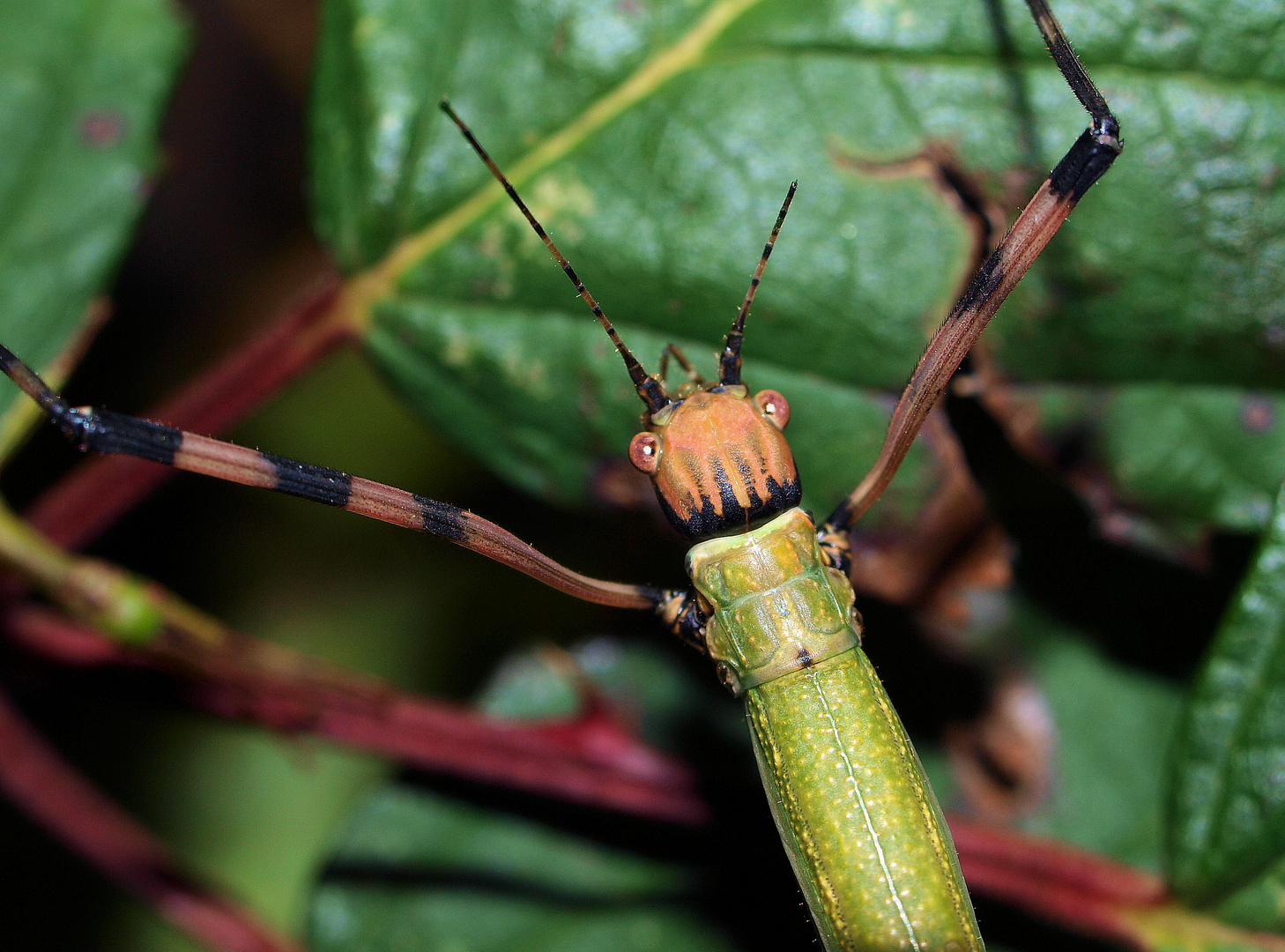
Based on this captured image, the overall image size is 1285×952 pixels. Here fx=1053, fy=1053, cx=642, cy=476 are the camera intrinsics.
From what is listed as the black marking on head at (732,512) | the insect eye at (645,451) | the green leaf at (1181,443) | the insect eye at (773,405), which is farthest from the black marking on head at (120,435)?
the green leaf at (1181,443)

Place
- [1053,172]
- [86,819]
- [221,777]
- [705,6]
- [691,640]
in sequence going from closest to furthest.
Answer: [1053,172]
[705,6]
[691,640]
[86,819]
[221,777]

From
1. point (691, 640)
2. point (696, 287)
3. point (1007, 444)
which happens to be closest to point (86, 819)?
point (691, 640)

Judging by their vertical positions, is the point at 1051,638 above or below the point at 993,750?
above

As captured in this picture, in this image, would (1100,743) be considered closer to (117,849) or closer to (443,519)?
(443,519)

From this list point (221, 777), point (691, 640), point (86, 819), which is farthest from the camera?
point (221, 777)

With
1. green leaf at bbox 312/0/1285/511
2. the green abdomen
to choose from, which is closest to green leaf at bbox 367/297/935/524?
green leaf at bbox 312/0/1285/511

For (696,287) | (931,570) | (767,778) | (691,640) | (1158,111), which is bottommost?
(767,778)

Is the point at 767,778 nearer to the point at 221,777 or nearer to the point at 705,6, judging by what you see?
the point at 705,6

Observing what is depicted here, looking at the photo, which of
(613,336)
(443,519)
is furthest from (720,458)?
(443,519)
